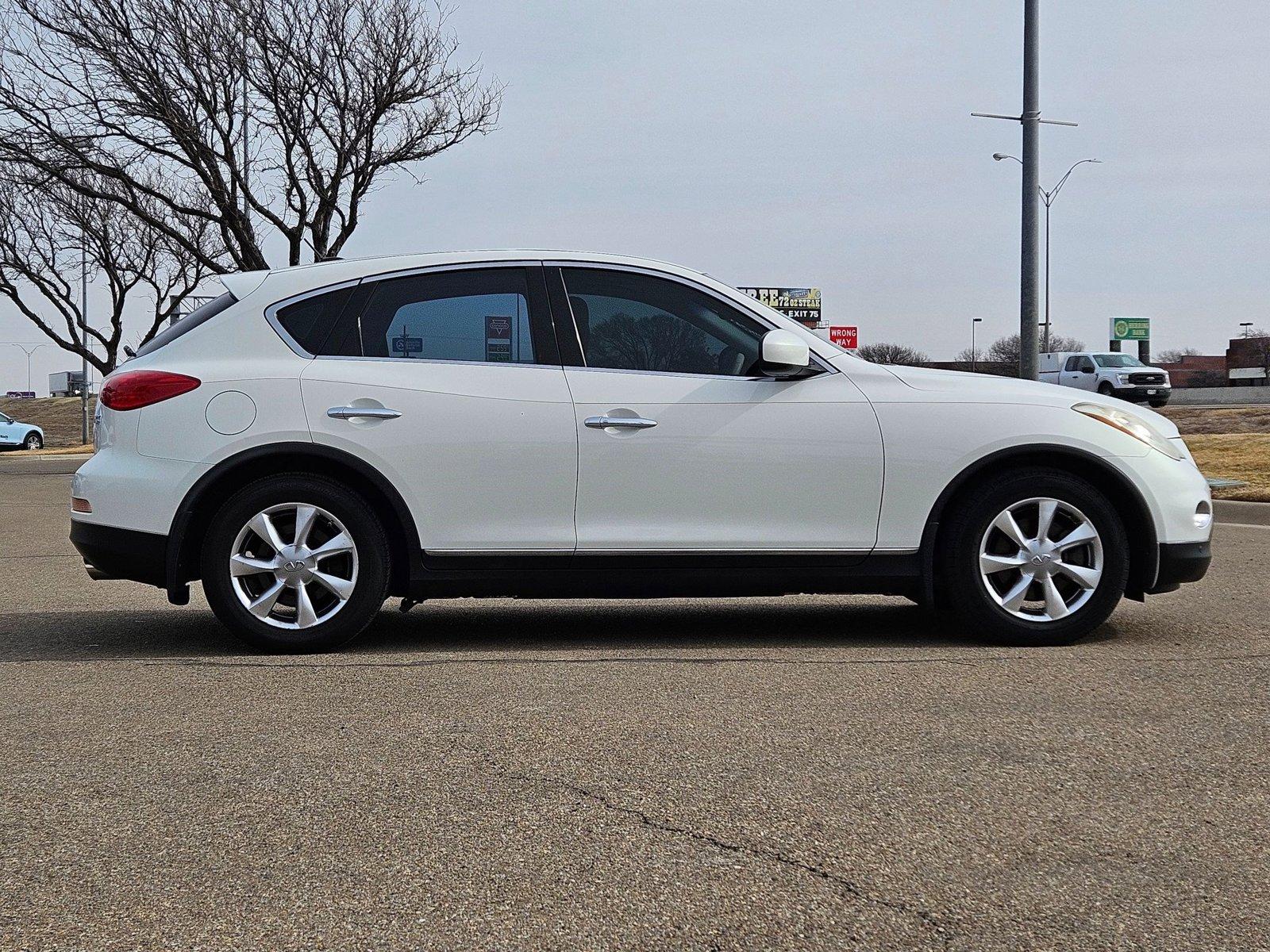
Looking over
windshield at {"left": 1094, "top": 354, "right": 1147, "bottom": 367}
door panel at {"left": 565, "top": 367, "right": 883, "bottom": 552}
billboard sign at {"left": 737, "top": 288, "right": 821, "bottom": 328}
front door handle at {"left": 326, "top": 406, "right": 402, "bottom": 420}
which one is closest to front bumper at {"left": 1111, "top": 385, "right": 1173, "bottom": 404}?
windshield at {"left": 1094, "top": 354, "right": 1147, "bottom": 367}

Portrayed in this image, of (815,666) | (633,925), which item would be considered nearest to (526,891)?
(633,925)

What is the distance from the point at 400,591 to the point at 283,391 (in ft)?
3.26

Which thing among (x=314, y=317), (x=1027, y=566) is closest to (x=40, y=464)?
(x=314, y=317)

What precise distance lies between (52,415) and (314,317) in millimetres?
98864

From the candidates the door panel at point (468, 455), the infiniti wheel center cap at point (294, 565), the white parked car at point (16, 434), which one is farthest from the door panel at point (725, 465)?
the white parked car at point (16, 434)

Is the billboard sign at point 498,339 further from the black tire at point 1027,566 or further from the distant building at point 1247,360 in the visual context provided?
the distant building at point 1247,360

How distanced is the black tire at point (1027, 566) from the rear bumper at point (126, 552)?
3.39 metres

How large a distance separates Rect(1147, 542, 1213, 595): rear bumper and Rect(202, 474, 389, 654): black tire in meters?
3.35

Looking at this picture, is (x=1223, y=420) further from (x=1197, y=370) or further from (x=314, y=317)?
(x=1197, y=370)

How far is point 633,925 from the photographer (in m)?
2.76

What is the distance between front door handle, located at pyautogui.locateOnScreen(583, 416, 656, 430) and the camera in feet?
19.5

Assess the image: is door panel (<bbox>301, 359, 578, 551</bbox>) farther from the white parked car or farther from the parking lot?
the white parked car

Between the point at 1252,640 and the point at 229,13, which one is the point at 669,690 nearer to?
the point at 1252,640

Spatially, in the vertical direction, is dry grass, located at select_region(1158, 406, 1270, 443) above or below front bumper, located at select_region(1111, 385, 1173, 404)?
below
